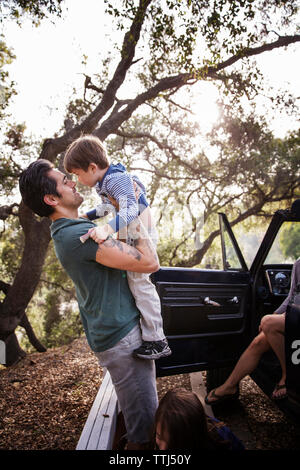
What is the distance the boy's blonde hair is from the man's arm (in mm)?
836

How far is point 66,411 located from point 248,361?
2.24 metres

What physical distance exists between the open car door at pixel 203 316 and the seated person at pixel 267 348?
0.61ft

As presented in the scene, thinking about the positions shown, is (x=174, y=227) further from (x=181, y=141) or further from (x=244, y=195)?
(x=181, y=141)

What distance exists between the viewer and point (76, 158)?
2.33 metres

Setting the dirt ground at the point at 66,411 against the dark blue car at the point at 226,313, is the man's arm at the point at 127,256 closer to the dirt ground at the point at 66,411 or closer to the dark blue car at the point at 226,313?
the dark blue car at the point at 226,313

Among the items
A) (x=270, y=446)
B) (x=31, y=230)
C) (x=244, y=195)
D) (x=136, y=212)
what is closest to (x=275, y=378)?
(x=270, y=446)

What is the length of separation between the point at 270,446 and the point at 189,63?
638 cm

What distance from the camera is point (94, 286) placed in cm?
180

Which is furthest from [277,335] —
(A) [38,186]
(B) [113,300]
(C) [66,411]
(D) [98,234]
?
(C) [66,411]

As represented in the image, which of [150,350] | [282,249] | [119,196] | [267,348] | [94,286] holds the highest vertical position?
[119,196]

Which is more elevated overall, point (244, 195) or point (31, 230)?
point (244, 195)

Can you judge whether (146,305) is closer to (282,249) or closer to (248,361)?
(248,361)

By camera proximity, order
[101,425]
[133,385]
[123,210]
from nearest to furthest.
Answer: [133,385] < [123,210] < [101,425]

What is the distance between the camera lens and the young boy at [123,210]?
6.17ft
